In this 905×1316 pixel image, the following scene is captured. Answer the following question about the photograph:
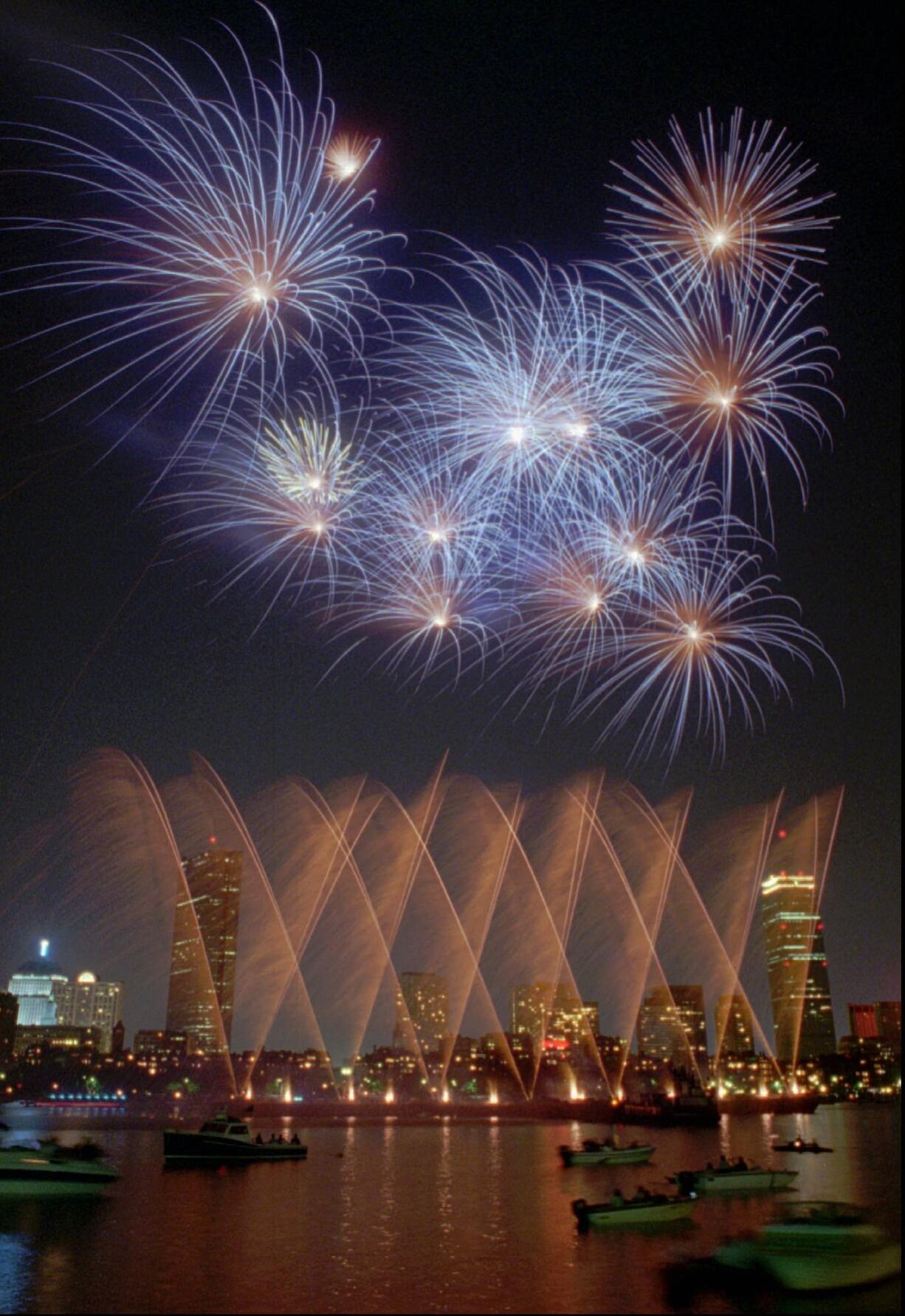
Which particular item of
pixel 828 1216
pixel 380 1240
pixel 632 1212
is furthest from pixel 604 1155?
pixel 828 1216

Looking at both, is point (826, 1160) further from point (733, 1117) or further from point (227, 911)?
point (227, 911)

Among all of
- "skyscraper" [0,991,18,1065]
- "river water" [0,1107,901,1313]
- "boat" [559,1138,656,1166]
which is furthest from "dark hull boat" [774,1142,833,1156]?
"skyscraper" [0,991,18,1065]

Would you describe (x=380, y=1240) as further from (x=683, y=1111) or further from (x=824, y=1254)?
(x=683, y=1111)

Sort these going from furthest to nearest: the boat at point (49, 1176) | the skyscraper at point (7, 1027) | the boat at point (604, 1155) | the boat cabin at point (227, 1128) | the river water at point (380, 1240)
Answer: the skyscraper at point (7, 1027), the boat cabin at point (227, 1128), the boat at point (604, 1155), the boat at point (49, 1176), the river water at point (380, 1240)

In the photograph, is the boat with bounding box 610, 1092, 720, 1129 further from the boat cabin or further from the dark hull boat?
the boat cabin

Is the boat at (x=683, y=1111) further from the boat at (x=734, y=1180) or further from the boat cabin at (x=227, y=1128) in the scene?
the boat at (x=734, y=1180)

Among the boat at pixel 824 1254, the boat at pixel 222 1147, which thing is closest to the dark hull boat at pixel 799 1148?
the boat at pixel 222 1147
